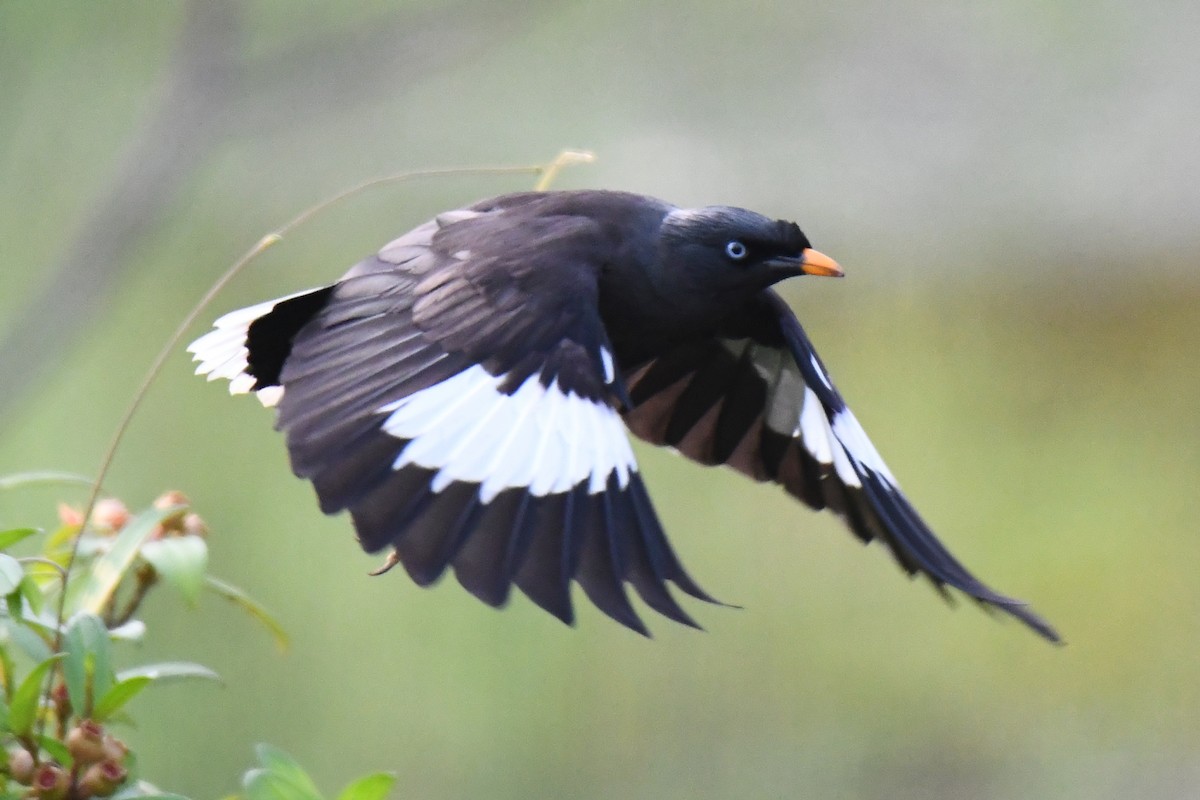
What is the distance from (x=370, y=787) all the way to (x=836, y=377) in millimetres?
2828

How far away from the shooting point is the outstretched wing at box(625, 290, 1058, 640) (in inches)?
70.1

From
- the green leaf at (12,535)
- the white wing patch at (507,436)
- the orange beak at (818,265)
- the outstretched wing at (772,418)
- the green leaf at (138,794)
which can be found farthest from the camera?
the outstretched wing at (772,418)

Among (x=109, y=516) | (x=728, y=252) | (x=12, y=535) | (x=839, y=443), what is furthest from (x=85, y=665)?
(x=839, y=443)

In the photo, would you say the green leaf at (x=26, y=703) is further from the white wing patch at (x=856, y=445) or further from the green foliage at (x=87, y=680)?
the white wing patch at (x=856, y=445)

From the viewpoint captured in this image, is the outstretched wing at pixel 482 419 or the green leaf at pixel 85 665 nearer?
the green leaf at pixel 85 665

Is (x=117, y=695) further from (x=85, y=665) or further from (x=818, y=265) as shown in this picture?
(x=818, y=265)

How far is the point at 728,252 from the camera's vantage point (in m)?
1.67

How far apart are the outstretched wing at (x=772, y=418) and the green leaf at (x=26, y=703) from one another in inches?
34.2

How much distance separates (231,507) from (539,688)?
0.92 m

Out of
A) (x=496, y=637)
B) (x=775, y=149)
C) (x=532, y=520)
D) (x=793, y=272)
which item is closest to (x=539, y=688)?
(x=496, y=637)

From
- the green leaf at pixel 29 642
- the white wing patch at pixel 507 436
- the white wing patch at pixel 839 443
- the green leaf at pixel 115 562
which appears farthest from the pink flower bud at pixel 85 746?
the white wing patch at pixel 839 443

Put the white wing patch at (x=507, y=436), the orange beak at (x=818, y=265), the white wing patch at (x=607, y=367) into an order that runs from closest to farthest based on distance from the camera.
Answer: the white wing patch at (x=507, y=436) → the white wing patch at (x=607, y=367) → the orange beak at (x=818, y=265)

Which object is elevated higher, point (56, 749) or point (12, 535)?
point (12, 535)

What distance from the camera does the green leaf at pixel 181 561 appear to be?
48.2 inches
